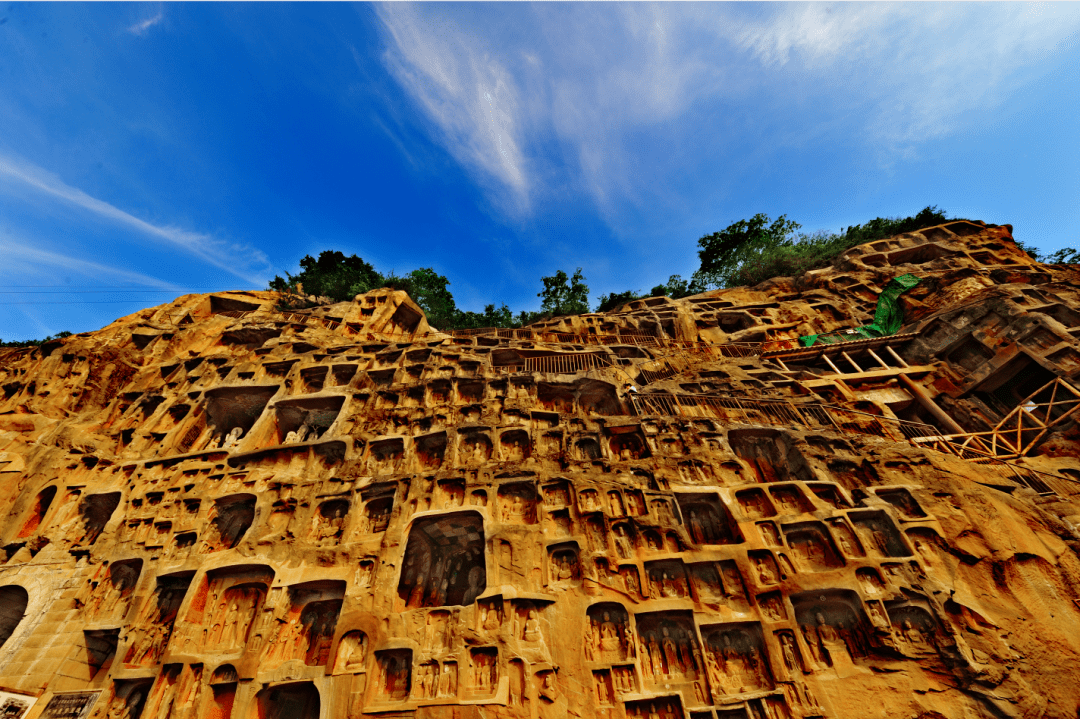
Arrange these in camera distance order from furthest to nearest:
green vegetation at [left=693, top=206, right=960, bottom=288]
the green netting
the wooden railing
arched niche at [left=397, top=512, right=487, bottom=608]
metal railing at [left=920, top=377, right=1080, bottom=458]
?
green vegetation at [left=693, top=206, right=960, bottom=288]
the green netting
the wooden railing
metal railing at [left=920, top=377, right=1080, bottom=458]
arched niche at [left=397, top=512, right=487, bottom=608]

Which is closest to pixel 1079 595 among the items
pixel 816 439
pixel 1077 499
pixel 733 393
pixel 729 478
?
pixel 1077 499

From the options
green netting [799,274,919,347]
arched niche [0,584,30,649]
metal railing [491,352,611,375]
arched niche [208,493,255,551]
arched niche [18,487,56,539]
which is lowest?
arched niche [0,584,30,649]

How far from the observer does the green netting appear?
24.9 metres

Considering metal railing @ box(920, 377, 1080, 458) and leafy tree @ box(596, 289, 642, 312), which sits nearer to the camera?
metal railing @ box(920, 377, 1080, 458)

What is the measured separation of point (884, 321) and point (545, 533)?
26451 mm

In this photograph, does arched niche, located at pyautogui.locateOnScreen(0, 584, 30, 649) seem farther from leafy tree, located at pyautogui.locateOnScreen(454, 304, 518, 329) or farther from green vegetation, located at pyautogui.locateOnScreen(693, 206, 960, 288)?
green vegetation, located at pyautogui.locateOnScreen(693, 206, 960, 288)

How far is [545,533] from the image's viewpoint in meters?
12.3

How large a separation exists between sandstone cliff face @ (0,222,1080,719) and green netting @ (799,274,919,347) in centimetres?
354

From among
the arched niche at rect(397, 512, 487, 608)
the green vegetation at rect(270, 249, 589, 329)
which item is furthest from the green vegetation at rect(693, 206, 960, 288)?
the arched niche at rect(397, 512, 487, 608)

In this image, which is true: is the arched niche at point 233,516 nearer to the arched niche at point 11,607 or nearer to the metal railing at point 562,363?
the arched niche at point 11,607

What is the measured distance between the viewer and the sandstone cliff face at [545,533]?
9516 mm

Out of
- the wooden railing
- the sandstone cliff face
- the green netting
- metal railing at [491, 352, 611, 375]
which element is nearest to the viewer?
the sandstone cliff face

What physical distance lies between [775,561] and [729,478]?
9.95 ft

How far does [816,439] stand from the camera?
1448 cm
